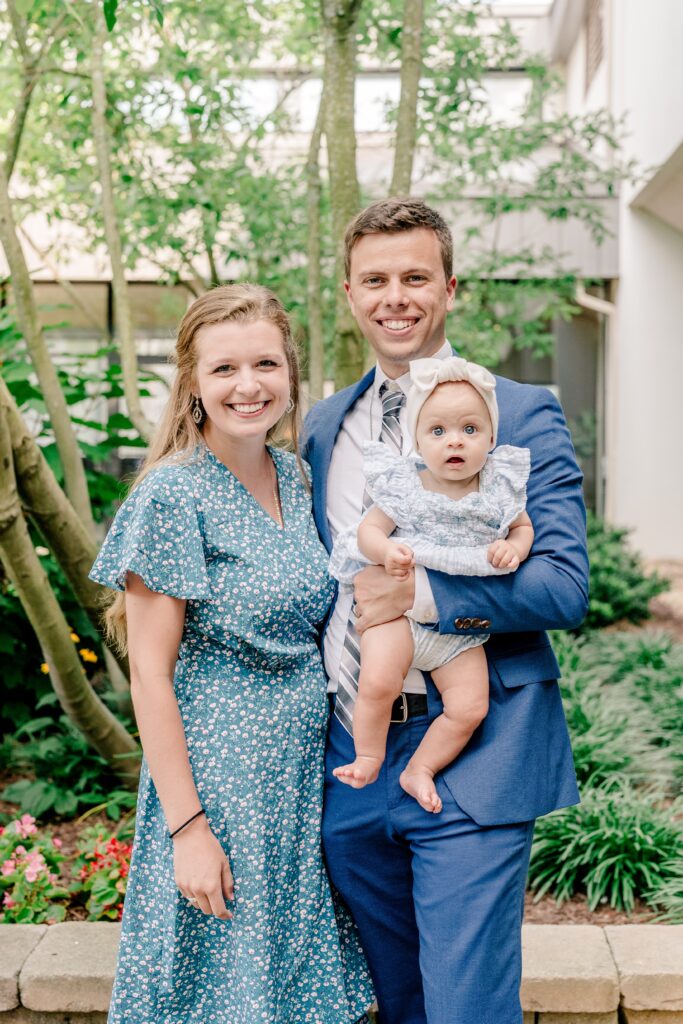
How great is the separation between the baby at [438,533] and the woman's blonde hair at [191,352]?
397 mm

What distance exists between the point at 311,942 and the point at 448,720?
2.12ft

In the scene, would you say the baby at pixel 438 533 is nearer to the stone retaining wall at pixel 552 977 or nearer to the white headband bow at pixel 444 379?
the white headband bow at pixel 444 379

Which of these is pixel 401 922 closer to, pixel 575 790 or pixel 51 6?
pixel 575 790

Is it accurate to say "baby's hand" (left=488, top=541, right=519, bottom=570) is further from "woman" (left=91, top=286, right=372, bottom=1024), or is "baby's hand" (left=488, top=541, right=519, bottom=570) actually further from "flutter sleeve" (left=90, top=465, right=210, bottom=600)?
"flutter sleeve" (left=90, top=465, right=210, bottom=600)

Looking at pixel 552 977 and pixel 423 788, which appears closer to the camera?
pixel 423 788

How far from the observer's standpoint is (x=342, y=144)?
4.39m

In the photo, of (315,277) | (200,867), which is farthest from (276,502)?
(315,277)

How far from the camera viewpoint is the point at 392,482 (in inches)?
89.3

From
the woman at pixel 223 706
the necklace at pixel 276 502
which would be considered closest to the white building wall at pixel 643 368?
the necklace at pixel 276 502

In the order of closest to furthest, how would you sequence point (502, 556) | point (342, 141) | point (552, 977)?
1. point (502, 556)
2. point (552, 977)
3. point (342, 141)

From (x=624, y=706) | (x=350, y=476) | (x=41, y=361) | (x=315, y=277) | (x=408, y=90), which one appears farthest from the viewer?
(x=315, y=277)

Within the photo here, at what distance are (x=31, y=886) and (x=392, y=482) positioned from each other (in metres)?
2.12

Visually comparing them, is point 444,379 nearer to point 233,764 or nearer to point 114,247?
point 233,764

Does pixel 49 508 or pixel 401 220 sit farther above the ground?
pixel 401 220
